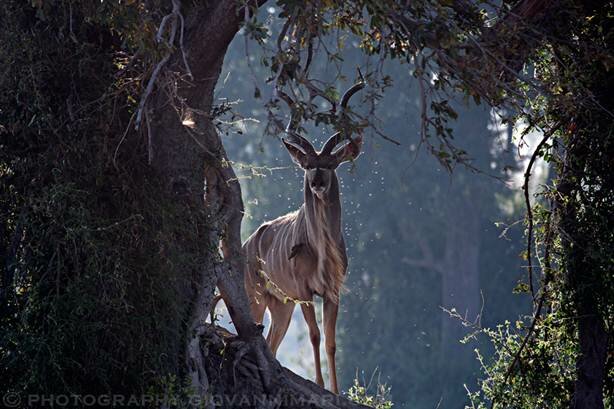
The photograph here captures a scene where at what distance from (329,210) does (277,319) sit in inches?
57.6

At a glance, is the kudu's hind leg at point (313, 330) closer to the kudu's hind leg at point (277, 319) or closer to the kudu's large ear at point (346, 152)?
the kudu's hind leg at point (277, 319)

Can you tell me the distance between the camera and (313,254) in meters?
8.99

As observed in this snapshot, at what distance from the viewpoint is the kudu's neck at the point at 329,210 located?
8672mm

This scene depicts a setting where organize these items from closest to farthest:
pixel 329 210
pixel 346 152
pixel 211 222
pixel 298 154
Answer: pixel 211 222
pixel 346 152
pixel 298 154
pixel 329 210

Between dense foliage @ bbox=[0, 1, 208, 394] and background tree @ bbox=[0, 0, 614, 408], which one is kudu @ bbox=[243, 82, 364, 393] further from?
dense foliage @ bbox=[0, 1, 208, 394]

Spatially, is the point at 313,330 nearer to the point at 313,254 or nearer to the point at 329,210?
the point at 313,254

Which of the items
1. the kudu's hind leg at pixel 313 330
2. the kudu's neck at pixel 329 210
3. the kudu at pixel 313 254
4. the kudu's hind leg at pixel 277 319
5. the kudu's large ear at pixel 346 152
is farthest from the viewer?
the kudu's hind leg at pixel 277 319

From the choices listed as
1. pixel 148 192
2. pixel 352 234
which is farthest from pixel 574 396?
pixel 352 234

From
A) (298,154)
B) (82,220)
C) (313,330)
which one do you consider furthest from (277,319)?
(82,220)

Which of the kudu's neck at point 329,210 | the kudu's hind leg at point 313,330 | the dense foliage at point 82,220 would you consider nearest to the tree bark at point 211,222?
the dense foliage at point 82,220

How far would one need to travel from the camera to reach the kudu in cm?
847

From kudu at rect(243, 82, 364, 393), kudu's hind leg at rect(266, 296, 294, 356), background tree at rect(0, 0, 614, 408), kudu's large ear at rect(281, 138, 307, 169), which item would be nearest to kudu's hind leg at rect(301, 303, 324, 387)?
kudu at rect(243, 82, 364, 393)

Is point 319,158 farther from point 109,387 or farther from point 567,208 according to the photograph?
point 109,387

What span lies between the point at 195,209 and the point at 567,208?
8.16ft
